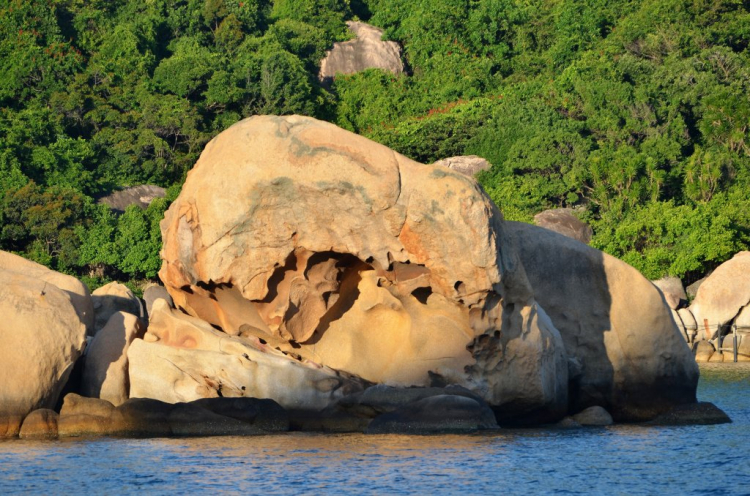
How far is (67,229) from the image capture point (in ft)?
146

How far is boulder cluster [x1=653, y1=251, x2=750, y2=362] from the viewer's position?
39.8m

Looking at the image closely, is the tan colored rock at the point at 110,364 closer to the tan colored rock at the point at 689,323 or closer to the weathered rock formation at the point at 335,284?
the weathered rock formation at the point at 335,284

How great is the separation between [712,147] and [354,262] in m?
34.6

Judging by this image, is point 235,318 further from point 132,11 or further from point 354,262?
point 132,11

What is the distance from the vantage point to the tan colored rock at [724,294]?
132ft

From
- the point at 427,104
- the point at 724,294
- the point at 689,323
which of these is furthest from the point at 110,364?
the point at 427,104

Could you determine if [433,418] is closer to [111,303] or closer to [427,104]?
[111,303]

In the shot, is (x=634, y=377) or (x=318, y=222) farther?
(x=634, y=377)

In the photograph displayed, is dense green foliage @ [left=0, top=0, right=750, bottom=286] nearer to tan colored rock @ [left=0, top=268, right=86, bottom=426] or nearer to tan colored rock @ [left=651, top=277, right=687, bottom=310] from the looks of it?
tan colored rock @ [left=651, top=277, right=687, bottom=310]

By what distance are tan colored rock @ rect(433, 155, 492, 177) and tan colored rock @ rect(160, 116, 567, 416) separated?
112ft

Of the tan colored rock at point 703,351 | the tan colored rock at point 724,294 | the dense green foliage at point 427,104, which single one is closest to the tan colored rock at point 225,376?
the tan colored rock at point 703,351

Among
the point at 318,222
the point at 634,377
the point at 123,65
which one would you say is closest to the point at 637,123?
the point at 123,65

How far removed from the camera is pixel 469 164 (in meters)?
55.3

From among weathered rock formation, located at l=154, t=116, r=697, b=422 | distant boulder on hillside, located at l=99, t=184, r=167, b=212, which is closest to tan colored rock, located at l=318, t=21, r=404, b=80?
distant boulder on hillside, located at l=99, t=184, r=167, b=212
